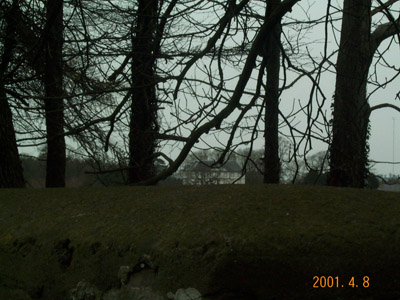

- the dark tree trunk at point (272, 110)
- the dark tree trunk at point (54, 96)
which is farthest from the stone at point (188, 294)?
the dark tree trunk at point (54, 96)

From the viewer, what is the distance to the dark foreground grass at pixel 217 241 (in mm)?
2160

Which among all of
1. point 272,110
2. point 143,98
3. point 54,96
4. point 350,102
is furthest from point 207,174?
point 350,102

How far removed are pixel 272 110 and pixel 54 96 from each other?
312cm

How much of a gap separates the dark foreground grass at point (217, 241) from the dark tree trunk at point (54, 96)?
9.09ft

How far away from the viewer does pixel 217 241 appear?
222cm

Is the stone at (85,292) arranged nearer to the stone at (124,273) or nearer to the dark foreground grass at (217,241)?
the dark foreground grass at (217,241)

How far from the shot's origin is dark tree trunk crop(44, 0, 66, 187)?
240 inches

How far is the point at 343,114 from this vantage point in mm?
7184

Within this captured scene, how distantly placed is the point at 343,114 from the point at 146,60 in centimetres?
297

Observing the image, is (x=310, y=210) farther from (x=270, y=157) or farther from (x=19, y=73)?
(x=19, y=73)

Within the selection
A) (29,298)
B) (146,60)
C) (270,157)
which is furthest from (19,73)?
(29,298)

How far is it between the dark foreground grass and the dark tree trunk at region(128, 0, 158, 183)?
2608 millimetres

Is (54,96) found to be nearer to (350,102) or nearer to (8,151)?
(8,151)
